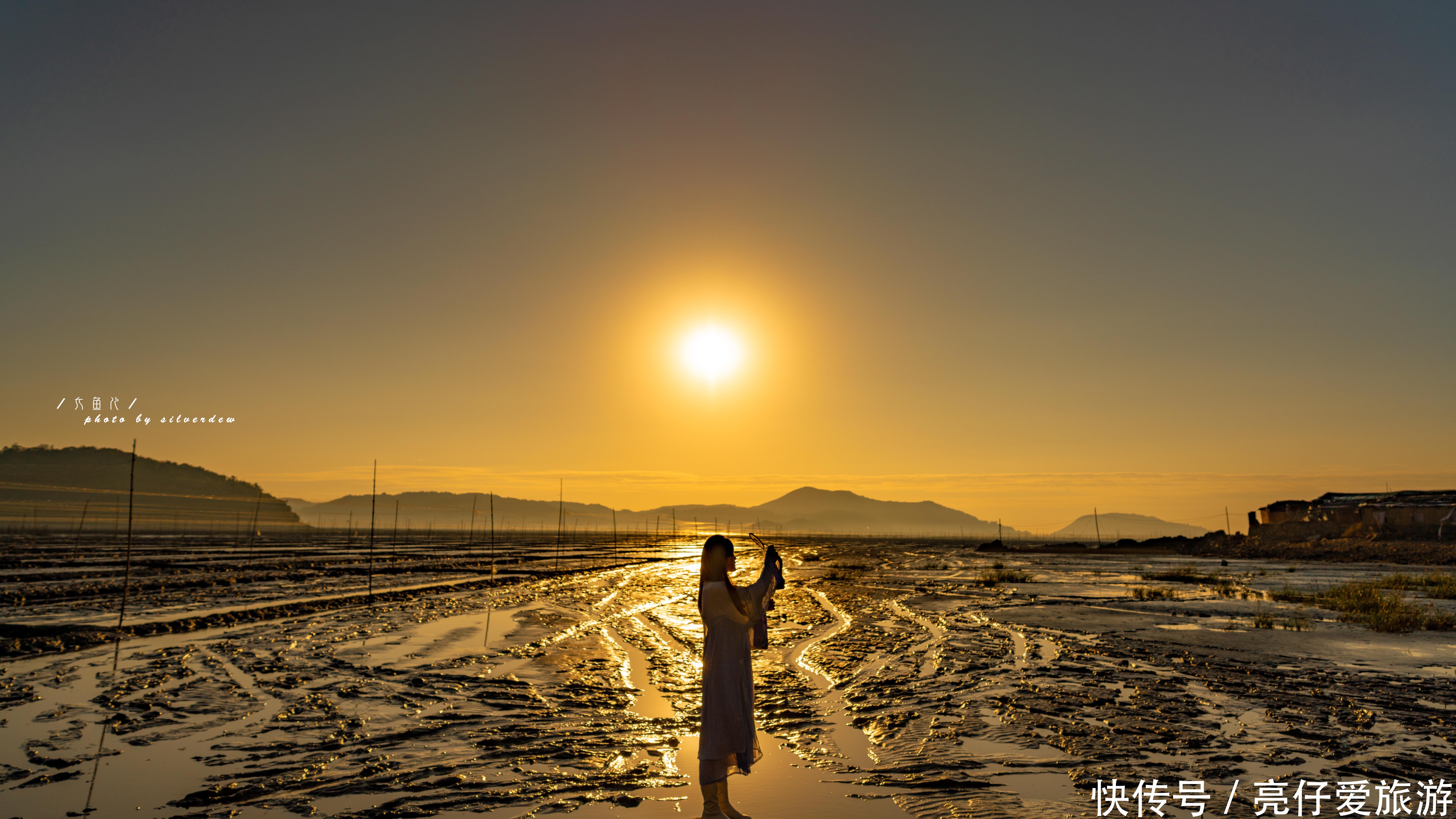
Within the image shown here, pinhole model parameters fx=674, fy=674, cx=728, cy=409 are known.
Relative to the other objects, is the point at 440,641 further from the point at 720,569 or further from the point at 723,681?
the point at 720,569

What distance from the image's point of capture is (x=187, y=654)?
493 inches

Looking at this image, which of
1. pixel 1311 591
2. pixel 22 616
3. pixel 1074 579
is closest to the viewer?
pixel 22 616

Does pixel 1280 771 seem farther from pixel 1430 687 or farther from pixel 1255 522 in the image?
pixel 1255 522

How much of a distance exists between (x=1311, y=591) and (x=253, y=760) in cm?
3356

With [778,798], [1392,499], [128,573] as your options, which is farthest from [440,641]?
[1392,499]

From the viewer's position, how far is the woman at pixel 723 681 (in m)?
5.56

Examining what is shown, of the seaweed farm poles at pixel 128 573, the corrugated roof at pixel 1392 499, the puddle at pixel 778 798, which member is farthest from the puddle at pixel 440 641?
the corrugated roof at pixel 1392 499

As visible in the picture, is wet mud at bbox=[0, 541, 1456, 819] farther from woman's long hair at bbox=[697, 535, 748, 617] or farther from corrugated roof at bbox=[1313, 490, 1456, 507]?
corrugated roof at bbox=[1313, 490, 1456, 507]

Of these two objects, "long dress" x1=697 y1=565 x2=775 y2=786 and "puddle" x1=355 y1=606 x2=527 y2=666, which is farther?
"puddle" x1=355 y1=606 x2=527 y2=666

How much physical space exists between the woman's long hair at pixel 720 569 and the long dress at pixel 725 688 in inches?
1.0

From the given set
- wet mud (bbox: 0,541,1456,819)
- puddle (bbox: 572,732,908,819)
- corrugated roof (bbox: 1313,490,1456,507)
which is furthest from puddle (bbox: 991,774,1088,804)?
corrugated roof (bbox: 1313,490,1456,507)

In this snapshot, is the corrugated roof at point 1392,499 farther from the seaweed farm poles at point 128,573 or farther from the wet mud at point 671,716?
the seaweed farm poles at point 128,573

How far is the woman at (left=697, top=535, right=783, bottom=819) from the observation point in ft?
18.2

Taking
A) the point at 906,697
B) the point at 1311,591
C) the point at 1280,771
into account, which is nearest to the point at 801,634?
the point at 906,697
